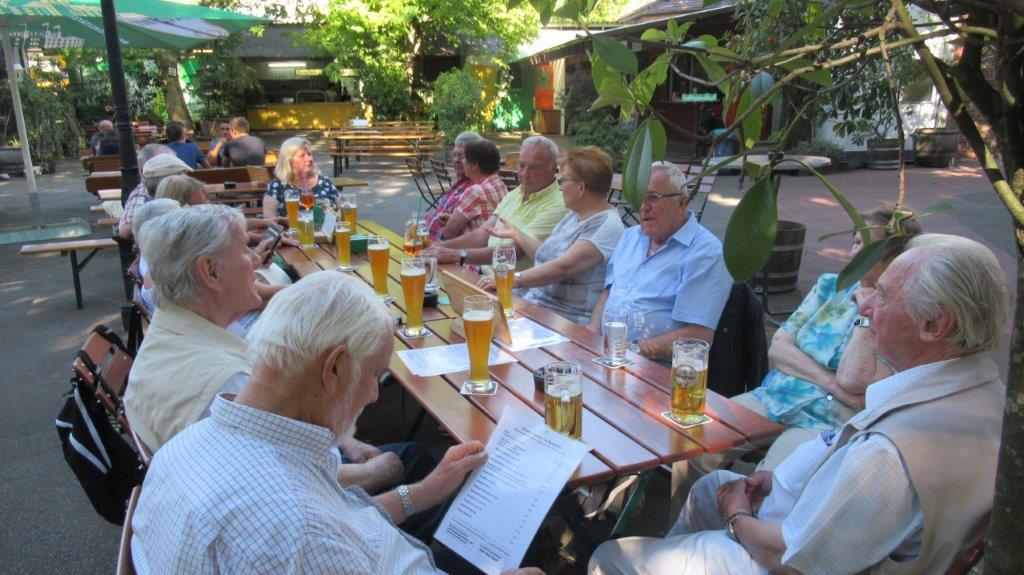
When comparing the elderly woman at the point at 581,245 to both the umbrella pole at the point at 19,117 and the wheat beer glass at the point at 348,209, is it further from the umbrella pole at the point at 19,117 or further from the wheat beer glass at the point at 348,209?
the umbrella pole at the point at 19,117

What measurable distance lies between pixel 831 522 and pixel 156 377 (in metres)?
1.73

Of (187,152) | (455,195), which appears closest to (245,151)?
(187,152)

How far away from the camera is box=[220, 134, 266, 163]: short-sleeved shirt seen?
9.31m

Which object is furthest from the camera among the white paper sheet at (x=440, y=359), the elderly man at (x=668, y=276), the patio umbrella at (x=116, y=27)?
the patio umbrella at (x=116, y=27)

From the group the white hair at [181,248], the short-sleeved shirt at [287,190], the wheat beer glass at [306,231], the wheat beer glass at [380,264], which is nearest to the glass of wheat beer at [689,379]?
the white hair at [181,248]

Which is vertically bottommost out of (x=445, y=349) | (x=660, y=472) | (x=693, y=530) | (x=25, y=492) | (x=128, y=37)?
(x=25, y=492)

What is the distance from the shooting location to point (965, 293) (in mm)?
1588

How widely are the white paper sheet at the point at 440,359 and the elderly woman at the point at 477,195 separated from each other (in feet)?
8.29

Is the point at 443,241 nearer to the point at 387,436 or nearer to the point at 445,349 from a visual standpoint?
the point at 387,436

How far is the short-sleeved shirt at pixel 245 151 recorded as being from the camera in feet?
30.6

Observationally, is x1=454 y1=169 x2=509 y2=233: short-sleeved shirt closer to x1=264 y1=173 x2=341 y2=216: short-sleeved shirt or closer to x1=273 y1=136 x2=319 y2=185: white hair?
x1=264 y1=173 x2=341 y2=216: short-sleeved shirt

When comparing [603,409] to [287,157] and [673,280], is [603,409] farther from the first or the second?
[287,157]

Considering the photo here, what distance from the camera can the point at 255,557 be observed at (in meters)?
1.17

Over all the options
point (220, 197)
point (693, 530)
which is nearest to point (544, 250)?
point (693, 530)
